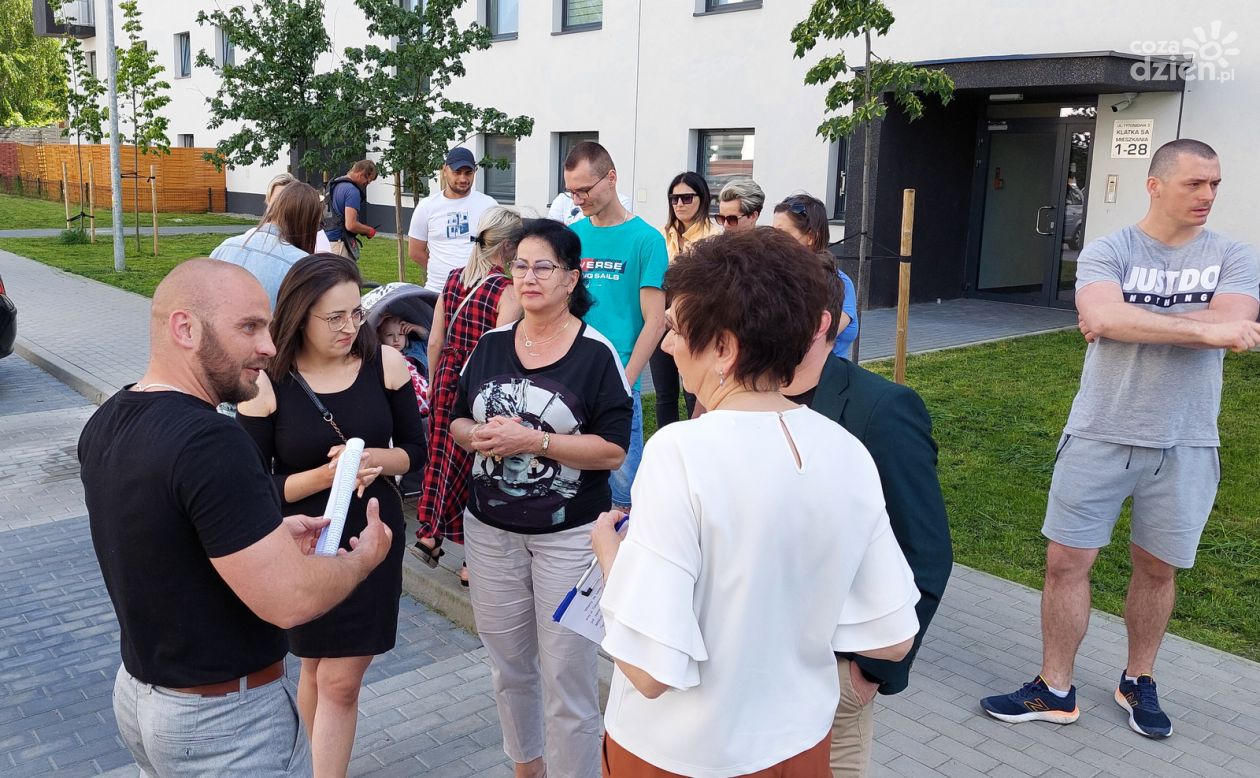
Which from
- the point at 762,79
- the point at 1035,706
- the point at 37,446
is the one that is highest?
the point at 762,79

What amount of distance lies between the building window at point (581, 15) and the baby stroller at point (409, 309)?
47.5 feet

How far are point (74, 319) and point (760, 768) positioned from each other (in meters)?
14.4

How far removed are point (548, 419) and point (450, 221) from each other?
4.84m

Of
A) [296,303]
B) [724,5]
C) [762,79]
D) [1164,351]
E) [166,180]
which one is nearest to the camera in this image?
[296,303]

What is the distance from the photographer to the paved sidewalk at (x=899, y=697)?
13.1ft

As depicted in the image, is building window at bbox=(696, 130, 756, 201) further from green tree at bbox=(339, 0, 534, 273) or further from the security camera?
green tree at bbox=(339, 0, 534, 273)

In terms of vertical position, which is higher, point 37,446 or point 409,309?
point 409,309

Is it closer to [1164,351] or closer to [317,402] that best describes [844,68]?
[1164,351]

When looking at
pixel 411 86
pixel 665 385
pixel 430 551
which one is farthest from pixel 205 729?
pixel 411 86

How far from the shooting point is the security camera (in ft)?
43.0

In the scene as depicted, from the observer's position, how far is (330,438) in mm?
3492

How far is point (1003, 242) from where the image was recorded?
16344mm

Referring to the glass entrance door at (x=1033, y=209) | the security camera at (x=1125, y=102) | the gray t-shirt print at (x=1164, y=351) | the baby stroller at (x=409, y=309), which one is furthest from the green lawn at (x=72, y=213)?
the gray t-shirt print at (x=1164, y=351)

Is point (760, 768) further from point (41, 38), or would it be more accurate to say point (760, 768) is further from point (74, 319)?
point (41, 38)
